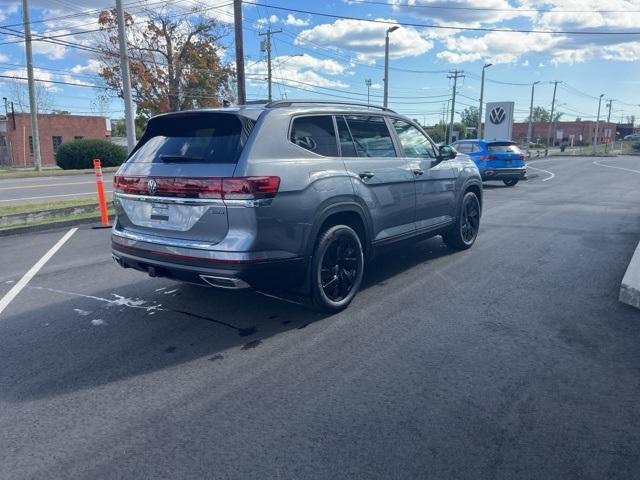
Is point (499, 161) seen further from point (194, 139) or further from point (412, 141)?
point (194, 139)

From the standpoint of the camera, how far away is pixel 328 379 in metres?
3.52

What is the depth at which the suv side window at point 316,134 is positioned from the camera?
14.8ft

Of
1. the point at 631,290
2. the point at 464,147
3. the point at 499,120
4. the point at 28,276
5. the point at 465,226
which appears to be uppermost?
the point at 499,120

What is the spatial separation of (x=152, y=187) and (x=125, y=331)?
4.15 feet

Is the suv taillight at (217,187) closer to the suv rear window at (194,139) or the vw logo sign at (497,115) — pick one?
the suv rear window at (194,139)

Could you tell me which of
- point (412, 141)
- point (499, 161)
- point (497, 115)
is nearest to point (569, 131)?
point (497, 115)

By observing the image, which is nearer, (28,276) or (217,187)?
(217,187)

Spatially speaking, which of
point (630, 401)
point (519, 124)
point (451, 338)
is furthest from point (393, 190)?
point (519, 124)

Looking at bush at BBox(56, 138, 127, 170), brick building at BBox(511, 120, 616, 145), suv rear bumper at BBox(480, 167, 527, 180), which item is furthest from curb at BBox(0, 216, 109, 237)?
brick building at BBox(511, 120, 616, 145)

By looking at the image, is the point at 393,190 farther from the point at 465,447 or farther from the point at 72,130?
the point at 72,130

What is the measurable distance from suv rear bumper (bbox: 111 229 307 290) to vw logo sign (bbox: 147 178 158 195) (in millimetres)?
393

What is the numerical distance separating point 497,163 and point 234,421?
55.3 feet

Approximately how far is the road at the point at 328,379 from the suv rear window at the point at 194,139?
1.47 m

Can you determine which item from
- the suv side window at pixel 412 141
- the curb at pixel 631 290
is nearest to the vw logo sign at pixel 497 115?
the suv side window at pixel 412 141
